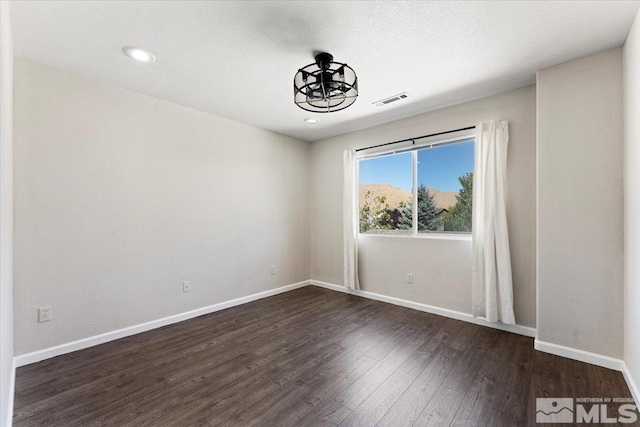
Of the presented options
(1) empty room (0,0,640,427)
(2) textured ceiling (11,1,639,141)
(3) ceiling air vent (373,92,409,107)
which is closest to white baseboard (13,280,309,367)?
(1) empty room (0,0,640,427)

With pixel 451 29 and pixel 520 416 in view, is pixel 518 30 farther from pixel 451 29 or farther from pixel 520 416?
pixel 520 416

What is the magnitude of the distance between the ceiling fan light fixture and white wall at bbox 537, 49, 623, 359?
180cm

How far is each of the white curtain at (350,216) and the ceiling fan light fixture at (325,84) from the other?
1.99 m

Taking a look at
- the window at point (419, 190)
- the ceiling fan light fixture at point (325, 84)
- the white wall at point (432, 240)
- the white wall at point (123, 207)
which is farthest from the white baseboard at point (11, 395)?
the window at point (419, 190)

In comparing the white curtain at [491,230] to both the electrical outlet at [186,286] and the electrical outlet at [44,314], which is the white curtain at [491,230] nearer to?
the electrical outlet at [186,286]

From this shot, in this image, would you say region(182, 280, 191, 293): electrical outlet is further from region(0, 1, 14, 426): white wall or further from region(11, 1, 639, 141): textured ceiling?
region(11, 1, 639, 141): textured ceiling

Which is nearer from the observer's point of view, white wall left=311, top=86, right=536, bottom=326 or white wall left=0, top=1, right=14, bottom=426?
white wall left=0, top=1, right=14, bottom=426

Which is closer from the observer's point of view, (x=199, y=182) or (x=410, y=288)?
(x=199, y=182)

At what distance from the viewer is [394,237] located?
12.5 feet

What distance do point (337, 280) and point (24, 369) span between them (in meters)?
3.53

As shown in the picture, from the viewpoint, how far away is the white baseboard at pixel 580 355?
211 centimetres

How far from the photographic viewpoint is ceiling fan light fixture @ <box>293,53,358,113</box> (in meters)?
2.03

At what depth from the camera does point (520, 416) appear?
1.65 m

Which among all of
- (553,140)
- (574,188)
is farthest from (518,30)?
(574,188)
